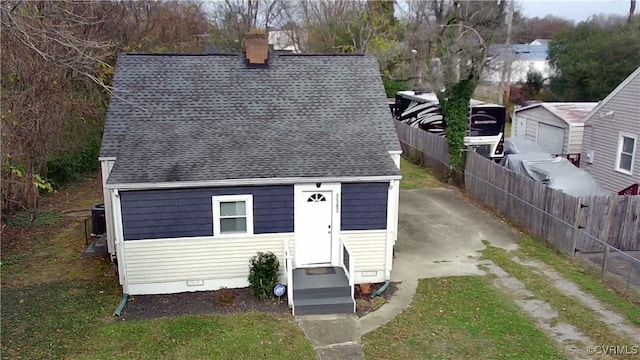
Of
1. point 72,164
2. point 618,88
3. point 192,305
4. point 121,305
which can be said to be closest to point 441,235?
point 192,305

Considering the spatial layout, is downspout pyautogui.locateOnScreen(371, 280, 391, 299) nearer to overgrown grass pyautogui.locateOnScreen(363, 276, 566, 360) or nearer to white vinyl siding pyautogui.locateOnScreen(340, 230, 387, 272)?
white vinyl siding pyautogui.locateOnScreen(340, 230, 387, 272)

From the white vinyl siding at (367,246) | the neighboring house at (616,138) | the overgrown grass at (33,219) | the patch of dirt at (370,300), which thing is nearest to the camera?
the patch of dirt at (370,300)

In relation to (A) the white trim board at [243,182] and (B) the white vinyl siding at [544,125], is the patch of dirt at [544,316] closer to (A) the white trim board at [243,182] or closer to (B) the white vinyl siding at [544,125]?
(A) the white trim board at [243,182]

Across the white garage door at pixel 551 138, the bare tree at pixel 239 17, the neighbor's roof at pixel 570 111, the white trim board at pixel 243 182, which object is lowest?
the white garage door at pixel 551 138

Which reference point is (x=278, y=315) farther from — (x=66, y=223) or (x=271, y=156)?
(x=66, y=223)

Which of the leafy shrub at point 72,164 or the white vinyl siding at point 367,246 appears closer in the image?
the white vinyl siding at point 367,246

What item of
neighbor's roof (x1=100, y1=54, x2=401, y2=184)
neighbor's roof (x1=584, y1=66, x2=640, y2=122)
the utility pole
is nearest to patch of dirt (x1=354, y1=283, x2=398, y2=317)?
neighbor's roof (x1=100, y1=54, x2=401, y2=184)

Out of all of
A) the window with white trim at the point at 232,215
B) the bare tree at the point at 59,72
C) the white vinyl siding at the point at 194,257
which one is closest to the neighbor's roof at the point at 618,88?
the white vinyl siding at the point at 194,257
